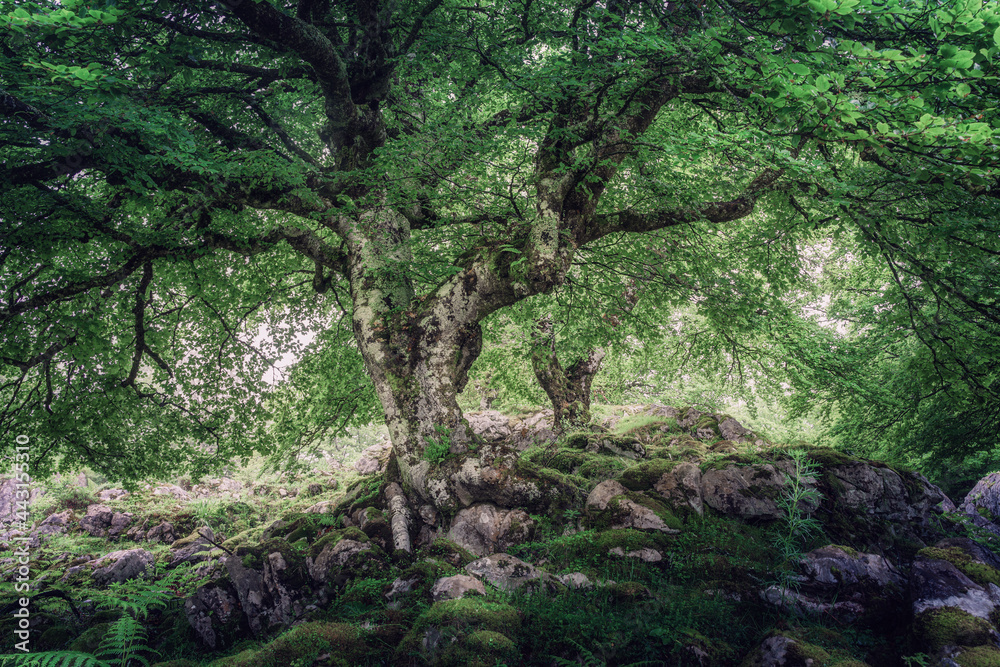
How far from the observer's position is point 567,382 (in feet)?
38.6

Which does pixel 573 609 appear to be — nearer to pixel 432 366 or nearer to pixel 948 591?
pixel 948 591

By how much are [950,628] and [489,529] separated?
15.6 ft

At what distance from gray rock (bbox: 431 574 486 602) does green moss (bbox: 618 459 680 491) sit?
3.21m

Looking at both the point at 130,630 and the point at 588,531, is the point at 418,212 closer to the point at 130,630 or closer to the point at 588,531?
the point at 588,531

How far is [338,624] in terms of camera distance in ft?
14.1

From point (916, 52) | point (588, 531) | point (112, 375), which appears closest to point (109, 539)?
point (112, 375)

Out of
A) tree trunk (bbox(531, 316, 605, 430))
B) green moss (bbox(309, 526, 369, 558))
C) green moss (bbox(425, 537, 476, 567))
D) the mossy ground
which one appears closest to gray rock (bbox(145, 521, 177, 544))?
the mossy ground

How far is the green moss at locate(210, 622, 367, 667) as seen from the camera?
3846 mm

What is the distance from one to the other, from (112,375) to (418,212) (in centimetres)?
637

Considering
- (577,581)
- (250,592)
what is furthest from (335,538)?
(577,581)

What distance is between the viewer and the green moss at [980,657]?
3127 mm

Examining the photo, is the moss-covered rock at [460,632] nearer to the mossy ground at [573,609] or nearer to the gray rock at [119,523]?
the mossy ground at [573,609]

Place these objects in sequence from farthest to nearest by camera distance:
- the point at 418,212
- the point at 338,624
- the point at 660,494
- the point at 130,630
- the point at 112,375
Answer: the point at 418,212
the point at 112,375
the point at 660,494
the point at 338,624
the point at 130,630

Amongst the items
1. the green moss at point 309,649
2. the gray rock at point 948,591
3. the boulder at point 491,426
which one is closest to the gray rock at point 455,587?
the green moss at point 309,649
